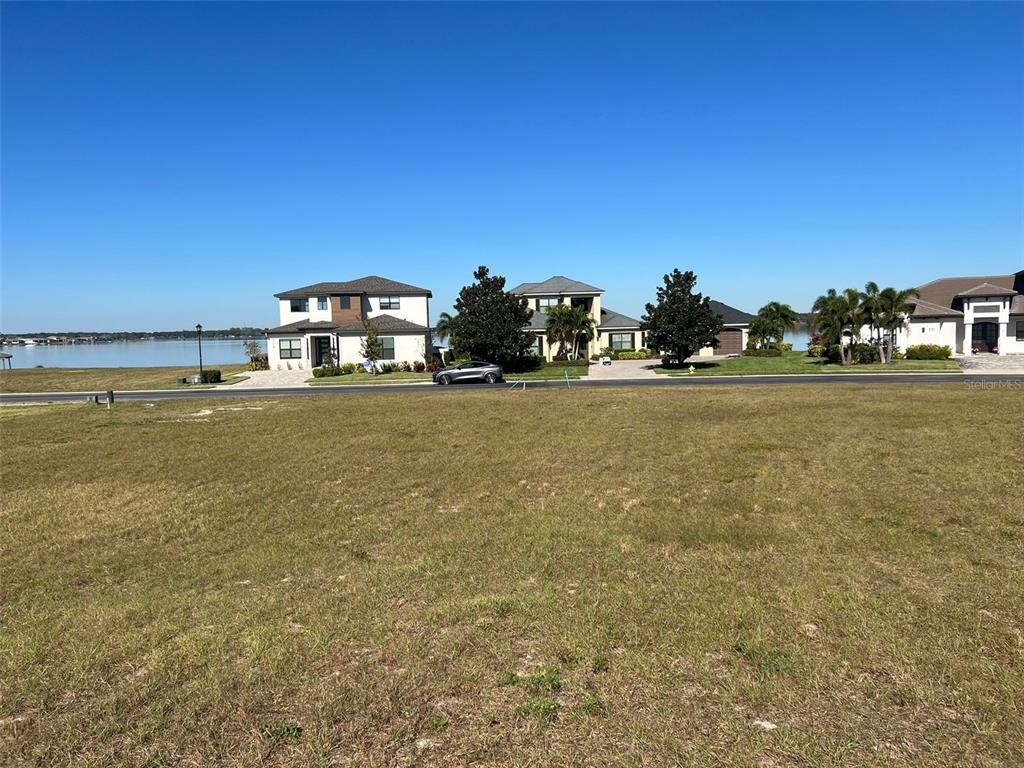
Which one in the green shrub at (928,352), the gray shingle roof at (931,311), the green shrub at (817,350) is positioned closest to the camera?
the green shrub at (928,352)

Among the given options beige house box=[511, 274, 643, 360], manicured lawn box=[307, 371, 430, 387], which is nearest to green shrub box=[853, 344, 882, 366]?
beige house box=[511, 274, 643, 360]


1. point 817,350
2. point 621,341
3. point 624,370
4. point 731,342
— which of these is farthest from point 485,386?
Answer: point 731,342

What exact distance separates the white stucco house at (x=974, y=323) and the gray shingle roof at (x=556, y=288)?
86.1 feet

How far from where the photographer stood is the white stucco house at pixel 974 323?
48500 mm

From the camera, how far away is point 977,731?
4.14 metres

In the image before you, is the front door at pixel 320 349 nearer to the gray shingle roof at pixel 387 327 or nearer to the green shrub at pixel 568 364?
the gray shingle roof at pixel 387 327

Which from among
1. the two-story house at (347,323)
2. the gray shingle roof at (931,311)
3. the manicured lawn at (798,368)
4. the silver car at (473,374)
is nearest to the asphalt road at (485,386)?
the silver car at (473,374)

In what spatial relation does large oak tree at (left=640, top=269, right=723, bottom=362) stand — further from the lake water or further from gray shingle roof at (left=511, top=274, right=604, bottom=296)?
the lake water

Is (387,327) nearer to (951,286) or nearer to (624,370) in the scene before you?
(624,370)

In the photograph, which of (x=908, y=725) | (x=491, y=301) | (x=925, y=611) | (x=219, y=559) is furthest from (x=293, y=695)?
(x=491, y=301)

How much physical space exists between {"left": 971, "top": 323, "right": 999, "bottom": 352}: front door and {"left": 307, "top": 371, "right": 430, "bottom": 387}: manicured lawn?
4456 centimetres

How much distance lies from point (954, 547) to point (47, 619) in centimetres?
1024

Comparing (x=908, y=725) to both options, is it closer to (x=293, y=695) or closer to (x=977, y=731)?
(x=977, y=731)

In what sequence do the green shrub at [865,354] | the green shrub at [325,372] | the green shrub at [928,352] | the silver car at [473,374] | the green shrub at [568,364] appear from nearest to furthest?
1. the silver car at [473,374]
2. the green shrub at [865,354]
3. the green shrub at [928,352]
4. the green shrub at [325,372]
5. the green shrub at [568,364]
